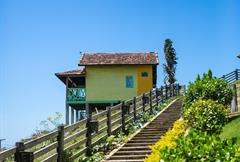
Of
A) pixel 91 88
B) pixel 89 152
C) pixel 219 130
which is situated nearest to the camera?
pixel 219 130

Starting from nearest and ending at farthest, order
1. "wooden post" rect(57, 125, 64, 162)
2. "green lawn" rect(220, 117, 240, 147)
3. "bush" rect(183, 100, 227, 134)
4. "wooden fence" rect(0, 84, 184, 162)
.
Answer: "wooden fence" rect(0, 84, 184, 162) → "wooden post" rect(57, 125, 64, 162) → "green lawn" rect(220, 117, 240, 147) → "bush" rect(183, 100, 227, 134)

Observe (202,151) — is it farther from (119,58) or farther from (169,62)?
(169,62)

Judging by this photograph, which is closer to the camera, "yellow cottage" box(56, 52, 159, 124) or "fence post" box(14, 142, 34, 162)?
"fence post" box(14, 142, 34, 162)

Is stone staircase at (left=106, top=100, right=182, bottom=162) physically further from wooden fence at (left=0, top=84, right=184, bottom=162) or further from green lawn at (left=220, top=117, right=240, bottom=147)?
green lawn at (left=220, top=117, right=240, bottom=147)

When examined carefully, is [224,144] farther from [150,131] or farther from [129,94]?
[129,94]

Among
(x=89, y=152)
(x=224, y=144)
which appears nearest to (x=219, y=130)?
(x=89, y=152)

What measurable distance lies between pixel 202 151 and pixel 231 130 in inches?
429

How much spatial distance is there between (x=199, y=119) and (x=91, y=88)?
27516 millimetres

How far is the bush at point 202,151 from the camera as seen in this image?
640cm

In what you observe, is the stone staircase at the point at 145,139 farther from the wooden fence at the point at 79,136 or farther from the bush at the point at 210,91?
the bush at the point at 210,91

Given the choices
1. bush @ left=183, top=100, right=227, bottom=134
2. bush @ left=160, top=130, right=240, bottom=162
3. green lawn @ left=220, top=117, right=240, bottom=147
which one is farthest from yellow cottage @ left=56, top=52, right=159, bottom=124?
bush @ left=160, top=130, right=240, bottom=162

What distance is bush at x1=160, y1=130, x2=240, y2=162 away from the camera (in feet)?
21.0

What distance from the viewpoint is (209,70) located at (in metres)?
23.9

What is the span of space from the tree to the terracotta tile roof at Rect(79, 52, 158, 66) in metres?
15.8
